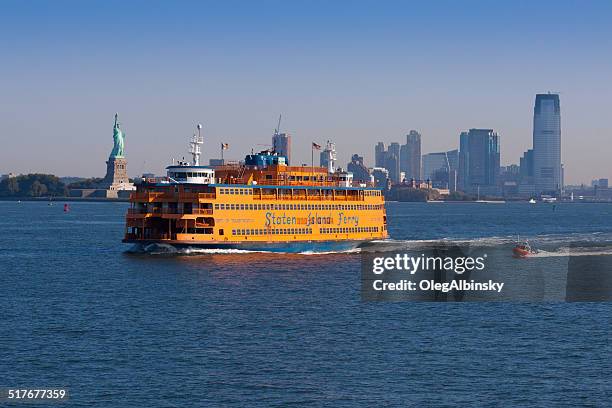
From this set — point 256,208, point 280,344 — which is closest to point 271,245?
point 256,208

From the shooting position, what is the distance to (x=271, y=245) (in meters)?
104

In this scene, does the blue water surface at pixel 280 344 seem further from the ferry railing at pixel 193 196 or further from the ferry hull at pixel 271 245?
the ferry railing at pixel 193 196

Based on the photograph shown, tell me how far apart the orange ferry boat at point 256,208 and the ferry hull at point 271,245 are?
0.34 ft

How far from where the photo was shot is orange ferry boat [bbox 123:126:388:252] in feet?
322

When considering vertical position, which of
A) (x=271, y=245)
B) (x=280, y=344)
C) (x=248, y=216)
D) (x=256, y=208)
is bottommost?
(x=280, y=344)

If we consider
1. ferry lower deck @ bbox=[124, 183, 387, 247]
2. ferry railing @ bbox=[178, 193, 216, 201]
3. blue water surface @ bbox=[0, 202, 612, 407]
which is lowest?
blue water surface @ bbox=[0, 202, 612, 407]

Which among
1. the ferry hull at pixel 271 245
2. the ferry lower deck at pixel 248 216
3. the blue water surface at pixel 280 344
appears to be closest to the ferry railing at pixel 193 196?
the ferry lower deck at pixel 248 216

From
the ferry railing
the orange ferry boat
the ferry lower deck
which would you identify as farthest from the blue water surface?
the ferry railing

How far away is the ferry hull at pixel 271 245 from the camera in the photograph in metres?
97.9

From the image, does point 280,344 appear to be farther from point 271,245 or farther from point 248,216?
point 271,245

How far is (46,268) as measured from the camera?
90.9 m

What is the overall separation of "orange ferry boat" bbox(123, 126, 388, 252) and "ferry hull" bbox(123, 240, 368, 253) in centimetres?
10

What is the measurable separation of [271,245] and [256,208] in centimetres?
417

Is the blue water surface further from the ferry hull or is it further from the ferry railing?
Answer: the ferry railing
